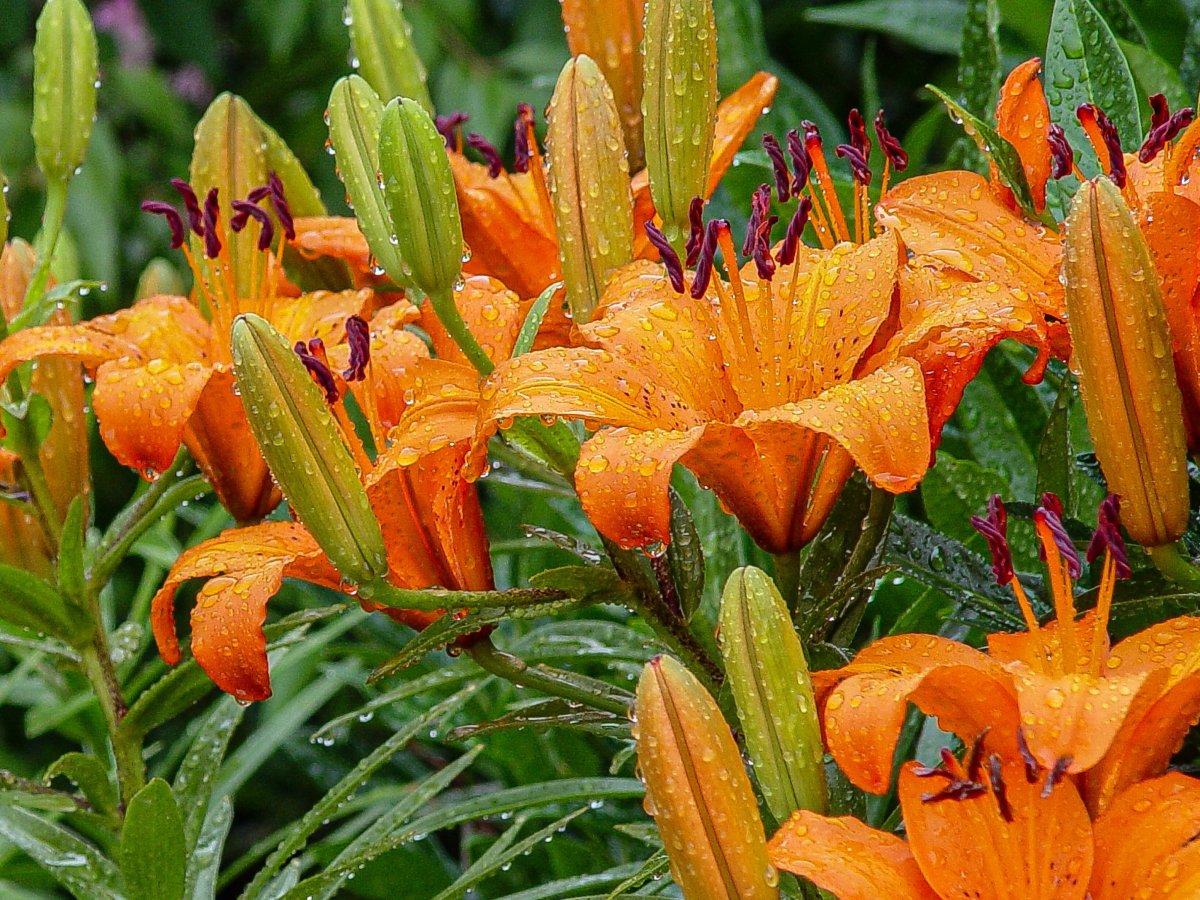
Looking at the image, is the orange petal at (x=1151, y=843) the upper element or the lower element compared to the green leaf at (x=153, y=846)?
upper

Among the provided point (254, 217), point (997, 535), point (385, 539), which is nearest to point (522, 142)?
point (254, 217)

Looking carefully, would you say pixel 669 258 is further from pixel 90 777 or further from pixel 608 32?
pixel 90 777

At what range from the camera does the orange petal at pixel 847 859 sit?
0.47 meters

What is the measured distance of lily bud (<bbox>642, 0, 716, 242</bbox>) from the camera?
2.03 feet

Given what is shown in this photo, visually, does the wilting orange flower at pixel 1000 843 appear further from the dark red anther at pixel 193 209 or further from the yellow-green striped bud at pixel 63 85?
the yellow-green striped bud at pixel 63 85

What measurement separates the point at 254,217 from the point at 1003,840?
424 millimetres

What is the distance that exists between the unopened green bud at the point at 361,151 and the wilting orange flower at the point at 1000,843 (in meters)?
0.27

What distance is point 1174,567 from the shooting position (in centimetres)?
54

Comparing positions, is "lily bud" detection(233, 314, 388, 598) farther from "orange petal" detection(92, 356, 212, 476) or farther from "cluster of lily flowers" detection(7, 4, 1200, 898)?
"orange petal" detection(92, 356, 212, 476)

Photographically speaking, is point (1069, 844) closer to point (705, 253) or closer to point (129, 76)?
point (705, 253)

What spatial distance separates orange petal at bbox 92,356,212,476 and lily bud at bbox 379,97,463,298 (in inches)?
5.0

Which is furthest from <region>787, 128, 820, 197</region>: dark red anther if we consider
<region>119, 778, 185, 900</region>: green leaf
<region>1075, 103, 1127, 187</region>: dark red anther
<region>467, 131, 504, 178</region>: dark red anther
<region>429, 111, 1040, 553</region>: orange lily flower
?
<region>119, 778, 185, 900</region>: green leaf

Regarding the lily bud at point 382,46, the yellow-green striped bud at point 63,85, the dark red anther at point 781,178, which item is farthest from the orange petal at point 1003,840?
the yellow-green striped bud at point 63,85

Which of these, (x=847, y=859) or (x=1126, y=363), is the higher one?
(x=1126, y=363)
